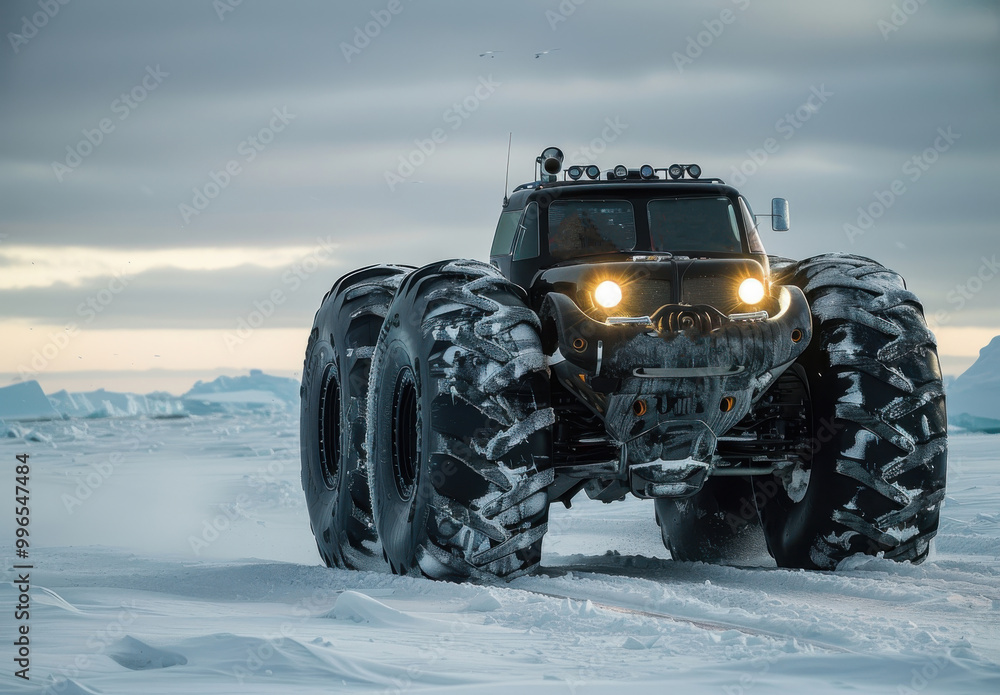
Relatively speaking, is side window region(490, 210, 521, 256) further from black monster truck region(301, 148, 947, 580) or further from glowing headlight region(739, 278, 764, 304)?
glowing headlight region(739, 278, 764, 304)

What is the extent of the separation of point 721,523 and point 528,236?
3142 millimetres

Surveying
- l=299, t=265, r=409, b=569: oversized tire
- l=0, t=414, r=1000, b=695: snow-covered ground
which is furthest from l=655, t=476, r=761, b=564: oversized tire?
l=299, t=265, r=409, b=569: oversized tire

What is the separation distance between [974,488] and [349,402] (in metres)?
8.55

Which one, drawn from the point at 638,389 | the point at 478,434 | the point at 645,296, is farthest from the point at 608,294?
the point at 478,434

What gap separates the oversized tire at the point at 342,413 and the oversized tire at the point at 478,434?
191 centimetres

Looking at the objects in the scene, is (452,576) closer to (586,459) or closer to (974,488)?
(586,459)

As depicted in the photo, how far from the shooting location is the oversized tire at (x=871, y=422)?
758 centimetres

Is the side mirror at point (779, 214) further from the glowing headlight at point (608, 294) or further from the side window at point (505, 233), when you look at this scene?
the glowing headlight at point (608, 294)

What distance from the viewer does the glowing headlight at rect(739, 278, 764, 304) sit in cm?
733

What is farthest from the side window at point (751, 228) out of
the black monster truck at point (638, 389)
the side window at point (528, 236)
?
the side window at point (528, 236)

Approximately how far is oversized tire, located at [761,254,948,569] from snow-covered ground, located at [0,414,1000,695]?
10.2 inches

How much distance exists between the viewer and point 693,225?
8.91m

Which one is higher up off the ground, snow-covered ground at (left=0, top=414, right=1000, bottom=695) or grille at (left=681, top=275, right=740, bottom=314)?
grille at (left=681, top=275, right=740, bottom=314)

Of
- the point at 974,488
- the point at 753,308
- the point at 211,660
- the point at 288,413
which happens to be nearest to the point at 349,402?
the point at 753,308
